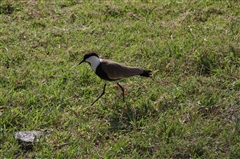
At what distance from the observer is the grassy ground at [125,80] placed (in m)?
4.95

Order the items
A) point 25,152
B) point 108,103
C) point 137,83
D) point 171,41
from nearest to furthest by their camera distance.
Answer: point 25,152 → point 108,103 → point 137,83 → point 171,41

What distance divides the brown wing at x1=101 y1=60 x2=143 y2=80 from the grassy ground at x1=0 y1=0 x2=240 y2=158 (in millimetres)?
288

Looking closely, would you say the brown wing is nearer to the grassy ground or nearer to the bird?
the bird

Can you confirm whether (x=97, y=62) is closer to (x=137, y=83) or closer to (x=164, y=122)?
(x=137, y=83)

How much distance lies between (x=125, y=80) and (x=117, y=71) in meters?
0.53

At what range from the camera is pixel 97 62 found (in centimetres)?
569

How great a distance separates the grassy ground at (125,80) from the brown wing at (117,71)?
0.29 meters

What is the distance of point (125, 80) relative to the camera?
614cm

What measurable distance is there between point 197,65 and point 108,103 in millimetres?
1418

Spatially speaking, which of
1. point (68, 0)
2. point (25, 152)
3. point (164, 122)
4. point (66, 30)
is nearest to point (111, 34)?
point (66, 30)

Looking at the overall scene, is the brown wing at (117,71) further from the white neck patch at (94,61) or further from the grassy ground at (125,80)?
the grassy ground at (125,80)

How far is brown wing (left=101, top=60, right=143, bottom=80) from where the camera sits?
221 inches

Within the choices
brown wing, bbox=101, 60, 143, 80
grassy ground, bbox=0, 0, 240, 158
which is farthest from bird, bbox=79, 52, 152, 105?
grassy ground, bbox=0, 0, 240, 158

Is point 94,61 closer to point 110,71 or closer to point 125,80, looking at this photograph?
point 110,71
